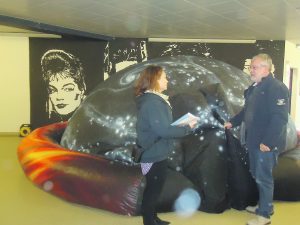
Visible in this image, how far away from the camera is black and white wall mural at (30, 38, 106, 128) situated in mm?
10164

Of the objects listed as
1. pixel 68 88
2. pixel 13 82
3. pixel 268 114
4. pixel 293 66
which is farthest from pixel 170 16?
pixel 293 66

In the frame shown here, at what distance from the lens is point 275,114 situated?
3.25m

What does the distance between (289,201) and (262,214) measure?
900mm

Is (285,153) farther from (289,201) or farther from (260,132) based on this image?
(260,132)

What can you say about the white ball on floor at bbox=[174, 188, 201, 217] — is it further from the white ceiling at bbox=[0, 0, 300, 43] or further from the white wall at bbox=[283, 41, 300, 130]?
the white wall at bbox=[283, 41, 300, 130]

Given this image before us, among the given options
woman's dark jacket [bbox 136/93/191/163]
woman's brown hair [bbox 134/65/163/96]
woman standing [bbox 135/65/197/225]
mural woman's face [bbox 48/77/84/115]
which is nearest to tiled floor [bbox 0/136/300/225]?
woman standing [bbox 135/65/197/225]

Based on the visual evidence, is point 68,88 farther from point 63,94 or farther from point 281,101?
point 281,101

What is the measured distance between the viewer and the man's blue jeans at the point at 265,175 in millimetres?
3389

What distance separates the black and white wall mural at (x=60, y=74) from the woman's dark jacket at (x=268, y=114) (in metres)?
7.40

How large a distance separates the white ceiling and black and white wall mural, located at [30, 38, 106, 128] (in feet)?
3.25

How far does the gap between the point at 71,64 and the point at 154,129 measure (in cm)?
793

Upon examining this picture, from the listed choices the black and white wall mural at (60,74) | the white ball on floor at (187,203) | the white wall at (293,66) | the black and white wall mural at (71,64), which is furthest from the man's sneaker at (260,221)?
the black and white wall mural at (60,74)

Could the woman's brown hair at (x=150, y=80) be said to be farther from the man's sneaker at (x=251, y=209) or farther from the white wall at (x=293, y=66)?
the white wall at (x=293, y=66)

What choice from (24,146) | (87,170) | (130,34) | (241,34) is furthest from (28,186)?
(241,34)
